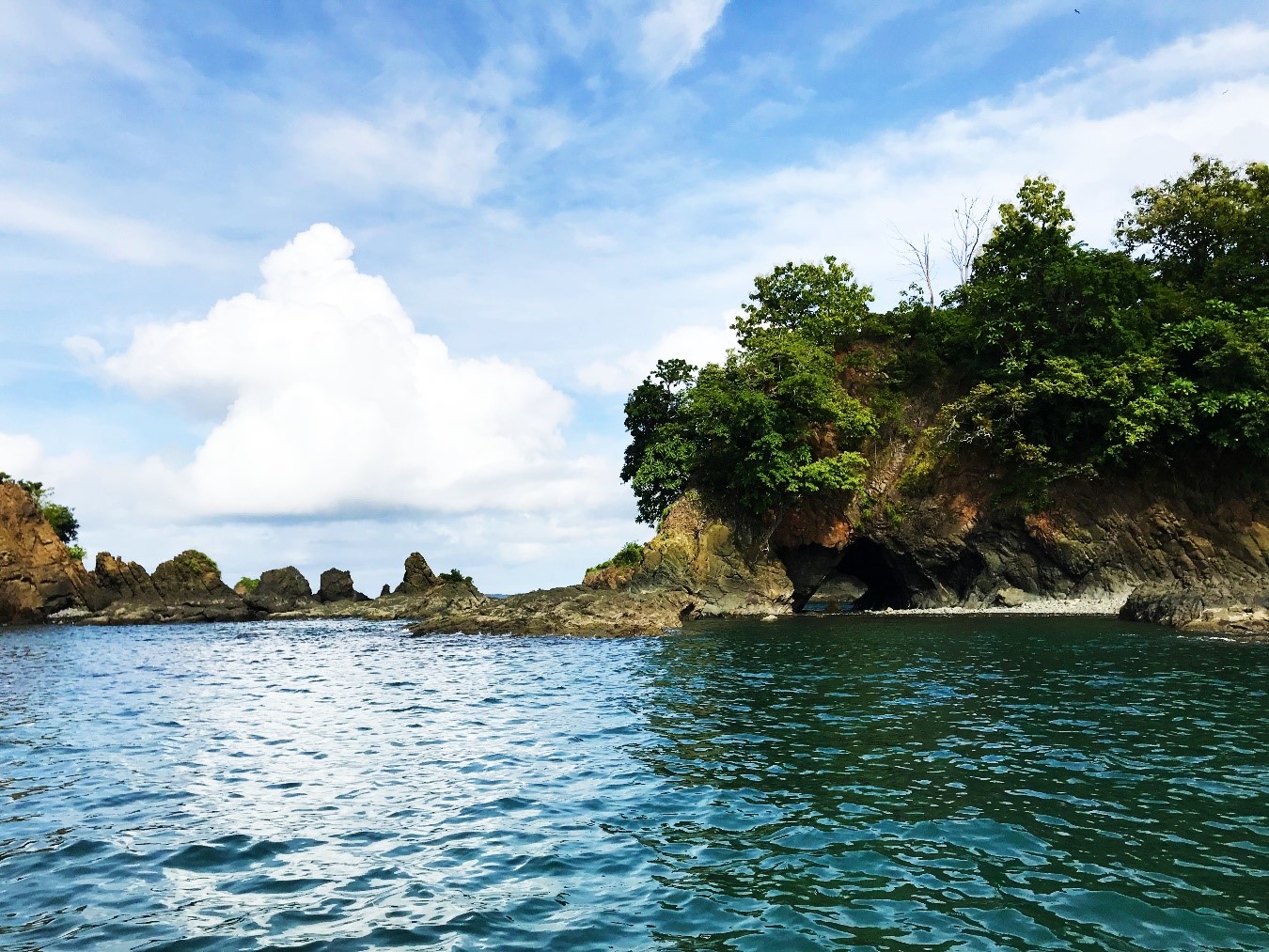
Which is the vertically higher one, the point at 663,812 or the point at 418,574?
the point at 418,574

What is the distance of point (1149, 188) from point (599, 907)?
187 feet

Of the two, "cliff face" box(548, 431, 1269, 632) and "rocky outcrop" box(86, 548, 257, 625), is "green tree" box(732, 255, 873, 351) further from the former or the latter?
"rocky outcrop" box(86, 548, 257, 625)

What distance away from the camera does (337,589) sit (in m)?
69.6

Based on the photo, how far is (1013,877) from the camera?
8477 mm

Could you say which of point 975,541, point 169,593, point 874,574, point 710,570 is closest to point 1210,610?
point 975,541

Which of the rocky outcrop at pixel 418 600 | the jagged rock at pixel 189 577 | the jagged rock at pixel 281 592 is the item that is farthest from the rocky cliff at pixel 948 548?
the jagged rock at pixel 189 577

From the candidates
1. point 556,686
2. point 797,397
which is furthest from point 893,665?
point 797,397

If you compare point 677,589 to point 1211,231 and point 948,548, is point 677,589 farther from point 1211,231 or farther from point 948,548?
point 1211,231

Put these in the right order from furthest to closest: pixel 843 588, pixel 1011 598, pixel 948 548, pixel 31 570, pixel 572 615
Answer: pixel 31 570
pixel 843 588
pixel 948 548
pixel 1011 598
pixel 572 615

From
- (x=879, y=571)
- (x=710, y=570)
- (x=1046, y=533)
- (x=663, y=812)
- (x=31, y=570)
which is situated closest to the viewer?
(x=663, y=812)

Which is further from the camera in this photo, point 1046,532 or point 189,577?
point 189,577

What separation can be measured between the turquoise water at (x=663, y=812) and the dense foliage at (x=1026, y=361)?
70.7 feet

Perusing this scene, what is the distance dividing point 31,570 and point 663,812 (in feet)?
208

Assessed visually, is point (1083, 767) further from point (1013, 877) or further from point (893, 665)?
point (893, 665)
